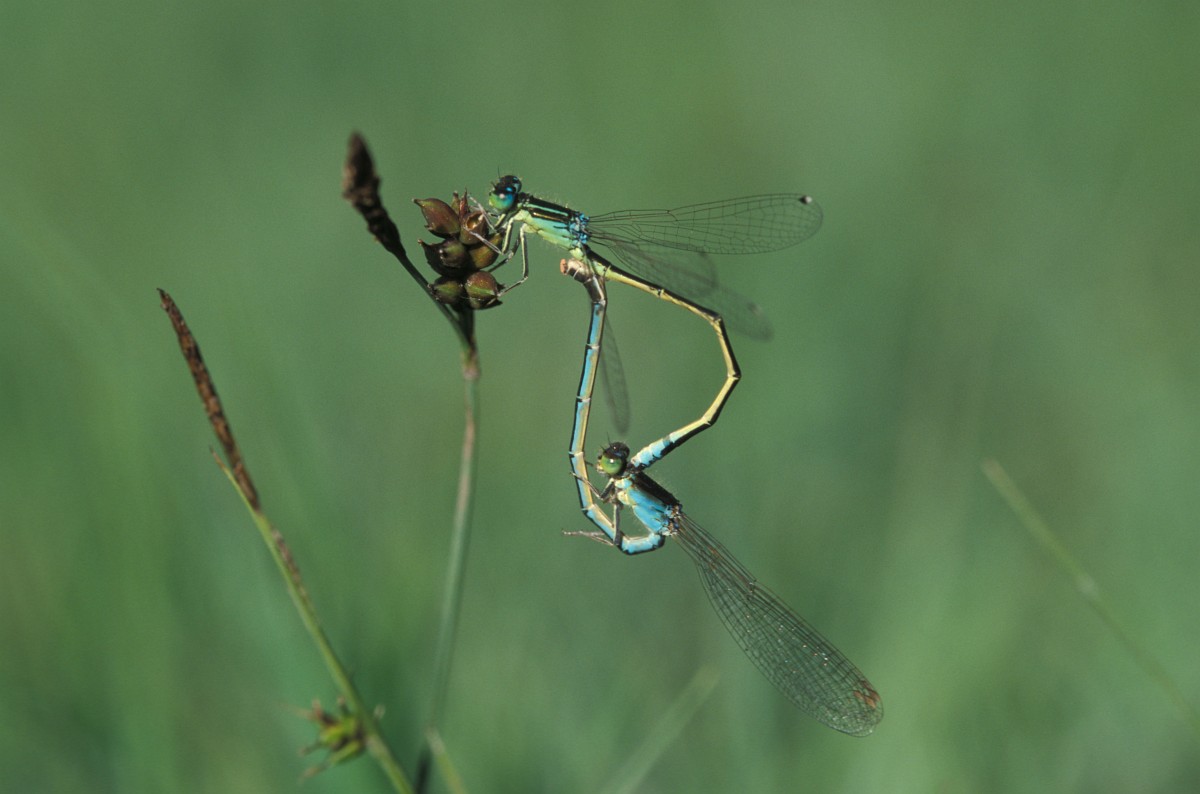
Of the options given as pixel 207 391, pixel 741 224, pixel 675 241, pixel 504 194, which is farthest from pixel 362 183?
pixel 741 224

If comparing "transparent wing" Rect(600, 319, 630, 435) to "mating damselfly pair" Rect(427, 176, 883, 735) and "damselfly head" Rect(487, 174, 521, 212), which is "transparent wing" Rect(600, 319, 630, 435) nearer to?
"mating damselfly pair" Rect(427, 176, 883, 735)

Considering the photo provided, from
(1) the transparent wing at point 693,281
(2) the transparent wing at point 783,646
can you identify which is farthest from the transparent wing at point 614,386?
(2) the transparent wing at point 783,646

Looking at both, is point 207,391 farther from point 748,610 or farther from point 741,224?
point 741,224

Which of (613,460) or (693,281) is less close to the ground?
(693,281)

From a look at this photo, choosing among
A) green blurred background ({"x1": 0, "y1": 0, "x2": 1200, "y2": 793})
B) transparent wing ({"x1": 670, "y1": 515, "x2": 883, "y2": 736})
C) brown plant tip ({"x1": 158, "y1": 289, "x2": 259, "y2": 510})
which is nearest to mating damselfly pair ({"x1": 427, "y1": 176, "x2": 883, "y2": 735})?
transparent wing ({"x1": 670, "y1": 515, "x2": 883, "y2": 736})

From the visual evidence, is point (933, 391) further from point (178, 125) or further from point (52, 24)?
point (52, 24)

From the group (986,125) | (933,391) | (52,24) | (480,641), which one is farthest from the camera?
(52,24)

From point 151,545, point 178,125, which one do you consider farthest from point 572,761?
point 178,125
